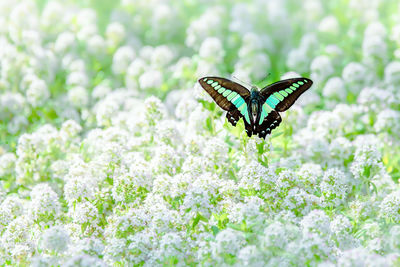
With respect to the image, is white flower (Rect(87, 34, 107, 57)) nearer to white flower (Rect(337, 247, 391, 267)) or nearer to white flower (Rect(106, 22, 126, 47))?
white flower (Rect(106, 22, 126, 47))

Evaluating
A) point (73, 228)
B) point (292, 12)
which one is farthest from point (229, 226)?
point (292, 12)

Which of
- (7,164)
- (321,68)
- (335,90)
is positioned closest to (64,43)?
(7,164)

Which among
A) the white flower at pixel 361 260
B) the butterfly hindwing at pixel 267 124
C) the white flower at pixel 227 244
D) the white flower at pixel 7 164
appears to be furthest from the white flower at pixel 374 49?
the white flower at pixel 7 164

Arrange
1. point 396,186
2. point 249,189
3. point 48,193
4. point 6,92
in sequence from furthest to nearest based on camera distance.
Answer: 1. point 6,92
2. point 396,186
3. point 48,193
4. point 249,189

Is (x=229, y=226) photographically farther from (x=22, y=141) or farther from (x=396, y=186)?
(x=22, y=141)

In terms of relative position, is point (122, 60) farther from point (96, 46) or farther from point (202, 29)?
point (202, 29)

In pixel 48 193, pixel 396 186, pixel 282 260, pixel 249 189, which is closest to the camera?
pixel 282 260

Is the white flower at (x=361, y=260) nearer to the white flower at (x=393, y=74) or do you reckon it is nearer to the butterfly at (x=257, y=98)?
the butterfly at (x=257, y=98)
